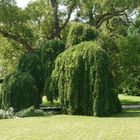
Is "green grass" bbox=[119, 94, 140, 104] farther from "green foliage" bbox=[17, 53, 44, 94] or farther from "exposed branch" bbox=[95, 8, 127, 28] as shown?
"green foliage" bbox=[17, 53, 44, 94]

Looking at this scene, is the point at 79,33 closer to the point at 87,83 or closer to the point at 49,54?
the point at 49,54

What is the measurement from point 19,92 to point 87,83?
4.15m

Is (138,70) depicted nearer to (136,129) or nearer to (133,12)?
(133,12)

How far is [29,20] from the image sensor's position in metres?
36.6

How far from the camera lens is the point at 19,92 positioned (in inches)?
958

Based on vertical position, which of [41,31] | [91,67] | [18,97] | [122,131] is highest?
[41,31]

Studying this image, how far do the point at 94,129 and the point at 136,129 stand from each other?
1.67 metres

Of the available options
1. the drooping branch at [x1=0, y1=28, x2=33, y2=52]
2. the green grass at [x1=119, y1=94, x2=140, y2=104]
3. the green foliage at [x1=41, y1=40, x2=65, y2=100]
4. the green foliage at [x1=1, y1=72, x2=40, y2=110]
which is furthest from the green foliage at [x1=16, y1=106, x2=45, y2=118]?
the green grass at [x1=119, y1=94, x2=140, y2=104]

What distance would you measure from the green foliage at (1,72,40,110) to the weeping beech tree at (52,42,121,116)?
68.7 inches

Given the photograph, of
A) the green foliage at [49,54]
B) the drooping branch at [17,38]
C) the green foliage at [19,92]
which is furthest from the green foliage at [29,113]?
the drooping branch at [17,38]

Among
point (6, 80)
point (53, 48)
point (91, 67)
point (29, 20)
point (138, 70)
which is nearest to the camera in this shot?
point (91, 67)

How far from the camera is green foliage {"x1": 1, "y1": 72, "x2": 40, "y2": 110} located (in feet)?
79.8

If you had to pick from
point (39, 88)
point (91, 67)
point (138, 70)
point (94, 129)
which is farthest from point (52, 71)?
point (94, 129)

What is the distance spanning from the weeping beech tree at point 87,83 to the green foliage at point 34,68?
3344 millimetres
